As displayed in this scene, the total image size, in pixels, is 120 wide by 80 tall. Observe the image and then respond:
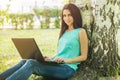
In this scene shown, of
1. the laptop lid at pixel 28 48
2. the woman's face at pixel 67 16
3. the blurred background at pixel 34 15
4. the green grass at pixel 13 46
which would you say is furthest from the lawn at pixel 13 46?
the woman's face at pixel 67 16

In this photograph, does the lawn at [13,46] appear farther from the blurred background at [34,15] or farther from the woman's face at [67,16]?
the woman's face at [67,16]

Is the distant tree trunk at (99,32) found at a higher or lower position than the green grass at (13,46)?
higher

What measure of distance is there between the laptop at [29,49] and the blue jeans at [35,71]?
8 cm

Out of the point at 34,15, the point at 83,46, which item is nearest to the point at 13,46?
the point at 34,15

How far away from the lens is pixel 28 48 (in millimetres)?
4605

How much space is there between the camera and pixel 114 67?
5.16 meters

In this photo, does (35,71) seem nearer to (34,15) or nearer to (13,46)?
(13,46)

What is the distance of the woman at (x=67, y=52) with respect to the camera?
4.58 metres

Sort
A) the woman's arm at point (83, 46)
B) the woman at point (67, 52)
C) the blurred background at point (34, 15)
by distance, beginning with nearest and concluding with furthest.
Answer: the woman at point (67, 52) < the woman's arm at point (83, 46) < the blurred background at point (34, 15)

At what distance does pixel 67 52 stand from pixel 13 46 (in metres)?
5.80

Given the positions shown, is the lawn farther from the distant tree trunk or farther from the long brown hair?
the long brown hair

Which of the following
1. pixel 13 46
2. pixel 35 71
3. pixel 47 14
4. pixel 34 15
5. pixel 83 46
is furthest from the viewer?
pixel 47 14

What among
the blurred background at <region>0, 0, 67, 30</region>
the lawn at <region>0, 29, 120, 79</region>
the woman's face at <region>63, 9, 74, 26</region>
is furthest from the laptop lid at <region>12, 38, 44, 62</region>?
the blurred background at <region>0, 0, 67, 30</region>

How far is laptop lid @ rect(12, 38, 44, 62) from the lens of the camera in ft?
14.6
